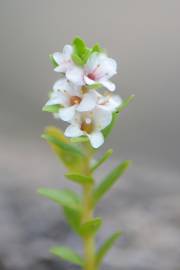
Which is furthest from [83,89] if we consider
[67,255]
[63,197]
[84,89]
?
[67,255]

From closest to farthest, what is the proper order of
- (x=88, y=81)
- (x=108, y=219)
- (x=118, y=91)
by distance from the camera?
(x=88, y=81), (x=108, y=219), (x=118, y=91)

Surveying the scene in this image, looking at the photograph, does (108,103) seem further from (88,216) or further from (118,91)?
(118,91)

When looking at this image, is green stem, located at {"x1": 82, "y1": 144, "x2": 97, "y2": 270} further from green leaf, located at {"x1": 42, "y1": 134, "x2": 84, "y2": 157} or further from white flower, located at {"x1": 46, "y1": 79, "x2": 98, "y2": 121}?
white flower, located at {"x1": 46, "y1": 79, "x2": 98, "y2": 121}

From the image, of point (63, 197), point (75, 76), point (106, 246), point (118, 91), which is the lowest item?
point (106, 246)

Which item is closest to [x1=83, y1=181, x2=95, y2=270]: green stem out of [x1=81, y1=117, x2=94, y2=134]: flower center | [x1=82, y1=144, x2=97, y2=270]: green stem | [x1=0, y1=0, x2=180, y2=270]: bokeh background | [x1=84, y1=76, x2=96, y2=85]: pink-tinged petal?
[x1=82, y1=144, x2=97, y2=270]: green stem

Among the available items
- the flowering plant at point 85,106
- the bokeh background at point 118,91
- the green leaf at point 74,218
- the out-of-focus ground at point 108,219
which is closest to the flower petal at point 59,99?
the flowering plant at point 85,106

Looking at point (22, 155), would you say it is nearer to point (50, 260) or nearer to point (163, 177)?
point (163, 177)

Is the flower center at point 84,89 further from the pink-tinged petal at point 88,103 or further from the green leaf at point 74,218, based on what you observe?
the green leaf at point 74,218
